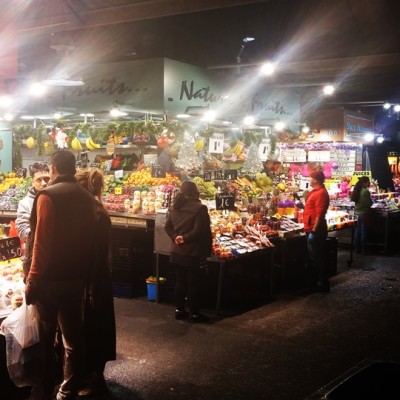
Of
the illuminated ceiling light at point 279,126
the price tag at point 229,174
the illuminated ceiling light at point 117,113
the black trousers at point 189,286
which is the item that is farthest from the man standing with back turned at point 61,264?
the illuminated ceiling light at point 279,126

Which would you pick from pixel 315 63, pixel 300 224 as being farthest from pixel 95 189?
pixel 315 63

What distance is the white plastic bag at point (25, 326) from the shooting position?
3.96 m

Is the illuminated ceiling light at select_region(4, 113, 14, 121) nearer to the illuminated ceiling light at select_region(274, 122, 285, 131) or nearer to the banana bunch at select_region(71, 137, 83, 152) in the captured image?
the banana bunch at select_region(71, 137, 83, 152)

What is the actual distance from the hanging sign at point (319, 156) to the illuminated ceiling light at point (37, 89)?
26.9 feet

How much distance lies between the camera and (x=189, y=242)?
6.65 meters

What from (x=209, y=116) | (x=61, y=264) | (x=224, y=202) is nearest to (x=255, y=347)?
(x=224, y=202)

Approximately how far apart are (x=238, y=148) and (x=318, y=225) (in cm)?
417

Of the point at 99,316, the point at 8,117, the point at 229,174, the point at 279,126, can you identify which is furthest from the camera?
the point at 279,126

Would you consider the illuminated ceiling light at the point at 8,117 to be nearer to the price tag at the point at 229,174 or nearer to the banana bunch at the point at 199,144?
the banana bunch at the point at 199,144

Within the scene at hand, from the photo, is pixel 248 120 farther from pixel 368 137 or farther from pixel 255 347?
pixel 255 347

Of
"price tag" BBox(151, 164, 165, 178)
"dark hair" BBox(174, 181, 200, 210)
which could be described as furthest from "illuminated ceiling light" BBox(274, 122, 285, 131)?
"dark hair" BBox(174, 181, 200, 210)

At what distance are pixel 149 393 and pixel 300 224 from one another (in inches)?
204

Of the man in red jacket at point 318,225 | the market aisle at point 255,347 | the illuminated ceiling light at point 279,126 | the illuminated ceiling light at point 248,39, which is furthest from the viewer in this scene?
the illuminated ceiling light at point 279,126

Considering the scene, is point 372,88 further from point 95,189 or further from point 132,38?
point 95,189
